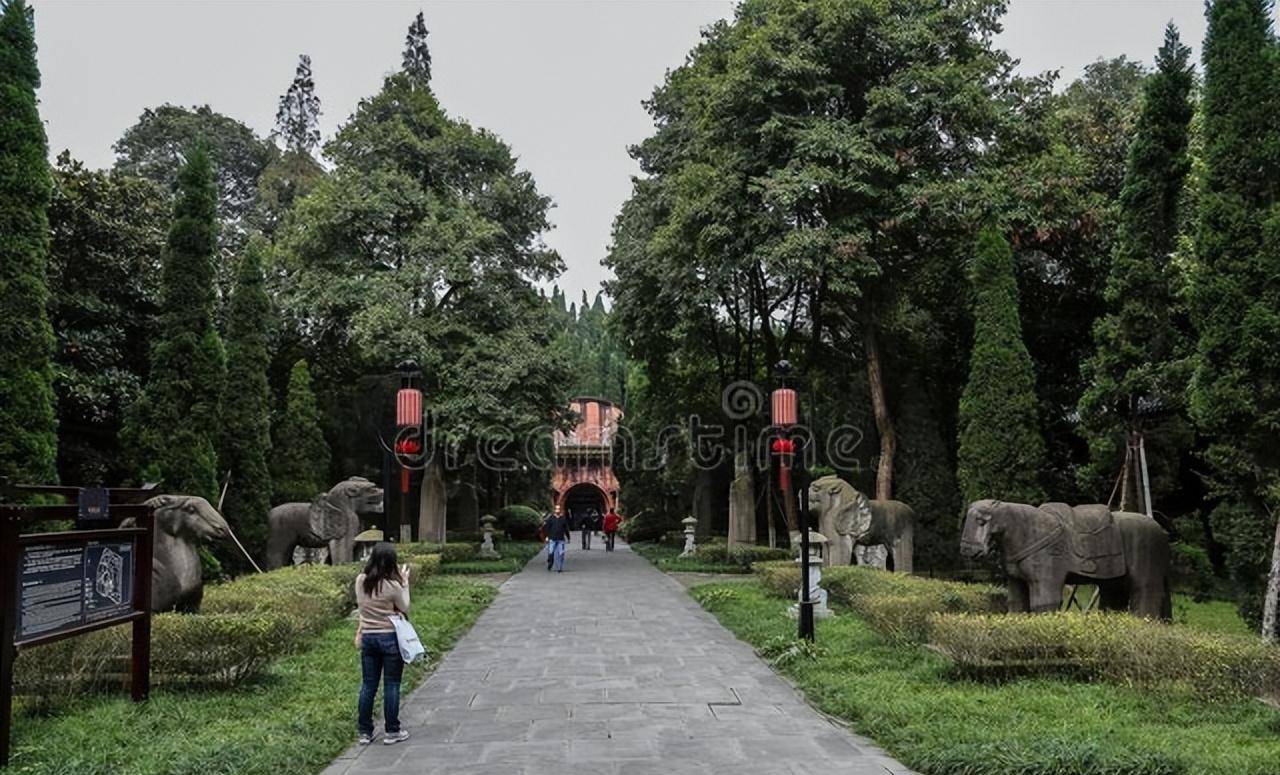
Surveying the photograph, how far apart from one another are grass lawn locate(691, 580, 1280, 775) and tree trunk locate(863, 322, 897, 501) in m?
11.3

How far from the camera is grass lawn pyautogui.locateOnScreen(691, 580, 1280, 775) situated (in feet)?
17.4

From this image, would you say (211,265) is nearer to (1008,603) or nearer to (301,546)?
(301,546)

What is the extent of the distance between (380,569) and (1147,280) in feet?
41.7

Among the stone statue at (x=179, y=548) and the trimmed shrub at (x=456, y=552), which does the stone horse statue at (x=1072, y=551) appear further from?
the trimmed shrub at (x=456, y=552)

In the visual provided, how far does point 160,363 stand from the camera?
16.8m

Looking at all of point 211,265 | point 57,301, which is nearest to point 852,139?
point 211,265

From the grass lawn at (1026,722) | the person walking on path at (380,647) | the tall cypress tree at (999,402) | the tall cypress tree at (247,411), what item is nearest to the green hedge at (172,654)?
the person walking on path at (380,647)

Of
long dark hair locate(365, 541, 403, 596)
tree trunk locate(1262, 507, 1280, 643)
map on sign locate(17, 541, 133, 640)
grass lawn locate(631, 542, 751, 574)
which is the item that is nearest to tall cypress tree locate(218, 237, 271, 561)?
grass lawn locate(631, 542, 751, 574)

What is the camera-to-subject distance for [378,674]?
260 inches

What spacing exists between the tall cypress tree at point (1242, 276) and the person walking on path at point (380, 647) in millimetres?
8663

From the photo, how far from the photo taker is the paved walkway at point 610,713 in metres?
5.85

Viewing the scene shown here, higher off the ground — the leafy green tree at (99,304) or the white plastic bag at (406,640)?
the leafy green tree at (99,304)

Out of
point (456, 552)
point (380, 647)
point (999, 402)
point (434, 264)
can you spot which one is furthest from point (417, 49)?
point (380, 647)

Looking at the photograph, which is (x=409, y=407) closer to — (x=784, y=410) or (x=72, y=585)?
(x=784, y=410)
